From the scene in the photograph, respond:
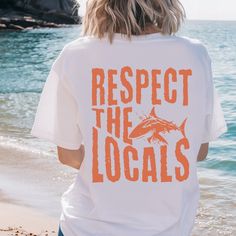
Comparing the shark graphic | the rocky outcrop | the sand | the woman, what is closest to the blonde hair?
the woman

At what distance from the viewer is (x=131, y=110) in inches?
65.8

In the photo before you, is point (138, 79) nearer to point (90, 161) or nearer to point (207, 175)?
point (90, 161)

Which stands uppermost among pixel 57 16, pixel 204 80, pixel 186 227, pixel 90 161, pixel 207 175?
pixel 204 80

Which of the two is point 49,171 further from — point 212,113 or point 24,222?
point 212,113

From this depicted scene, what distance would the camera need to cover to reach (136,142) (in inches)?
66.0

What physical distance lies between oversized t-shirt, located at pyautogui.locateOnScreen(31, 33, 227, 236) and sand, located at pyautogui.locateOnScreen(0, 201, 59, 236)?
2946 mm

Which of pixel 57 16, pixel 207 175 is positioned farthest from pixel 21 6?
pixel 207 175

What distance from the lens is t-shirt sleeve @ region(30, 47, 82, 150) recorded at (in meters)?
1.69

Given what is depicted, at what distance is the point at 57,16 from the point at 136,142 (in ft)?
246

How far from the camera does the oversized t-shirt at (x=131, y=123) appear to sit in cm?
167

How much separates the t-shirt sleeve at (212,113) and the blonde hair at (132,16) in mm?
158

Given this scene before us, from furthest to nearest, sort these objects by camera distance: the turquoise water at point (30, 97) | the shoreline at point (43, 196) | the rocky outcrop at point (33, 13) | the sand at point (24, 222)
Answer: the rocky outcrop at point (33, 13)
the turquoise water at point (30, 97)
the shoreline at point (43, 196)
the sand at point (24, 222)

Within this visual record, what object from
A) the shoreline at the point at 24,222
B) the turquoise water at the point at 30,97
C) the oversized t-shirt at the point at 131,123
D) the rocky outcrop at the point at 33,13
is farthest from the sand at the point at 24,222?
the rocky outcrop at the point at 33,13

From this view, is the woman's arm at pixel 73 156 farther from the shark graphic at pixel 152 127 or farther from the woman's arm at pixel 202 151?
the woman's arm at pixel 202 151
